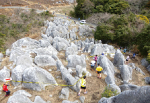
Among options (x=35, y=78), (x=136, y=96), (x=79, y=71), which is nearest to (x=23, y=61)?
(x=35, y=78)

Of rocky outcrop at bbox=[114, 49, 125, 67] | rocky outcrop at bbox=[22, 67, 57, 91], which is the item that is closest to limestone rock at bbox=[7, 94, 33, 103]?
rocky outcrop at bbox=[22, 67, 57, 91]

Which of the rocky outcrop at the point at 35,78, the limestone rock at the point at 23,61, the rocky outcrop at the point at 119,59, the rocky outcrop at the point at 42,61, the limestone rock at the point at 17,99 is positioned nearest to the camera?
the limestone rock at the point at 17,99

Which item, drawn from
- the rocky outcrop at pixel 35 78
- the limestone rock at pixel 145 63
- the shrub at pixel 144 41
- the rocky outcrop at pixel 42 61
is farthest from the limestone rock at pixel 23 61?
the shrub at pixel 144 41

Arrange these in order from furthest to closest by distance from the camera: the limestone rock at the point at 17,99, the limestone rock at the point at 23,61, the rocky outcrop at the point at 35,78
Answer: the limestone rock at the point at 23,61
the rocky outcrop at the point at 35,78
the limestone rock at the point at 17,99

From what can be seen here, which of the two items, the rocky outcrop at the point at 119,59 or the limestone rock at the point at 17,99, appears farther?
the rocky outcrop at the point at 119,59

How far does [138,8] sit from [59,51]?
27.9 meters

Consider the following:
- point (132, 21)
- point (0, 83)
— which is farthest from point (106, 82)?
point (132, 21)

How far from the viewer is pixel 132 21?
20578mm

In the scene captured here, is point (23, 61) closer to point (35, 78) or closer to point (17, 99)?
point (35, 78)

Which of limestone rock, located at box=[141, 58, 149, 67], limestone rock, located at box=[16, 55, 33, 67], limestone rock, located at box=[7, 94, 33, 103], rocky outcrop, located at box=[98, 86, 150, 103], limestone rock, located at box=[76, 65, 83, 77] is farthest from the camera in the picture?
limestone rock, located at box=[141, 58, 149, 67]

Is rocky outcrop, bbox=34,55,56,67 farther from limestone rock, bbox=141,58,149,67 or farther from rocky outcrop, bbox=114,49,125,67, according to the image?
limestone rock, bbox=141,58,149,67

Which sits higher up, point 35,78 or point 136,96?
point 136,96

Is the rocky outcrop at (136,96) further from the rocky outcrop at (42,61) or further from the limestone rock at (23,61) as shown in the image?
the limestone rock at (23,61)

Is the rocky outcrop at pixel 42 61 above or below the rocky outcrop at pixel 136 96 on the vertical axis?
below
